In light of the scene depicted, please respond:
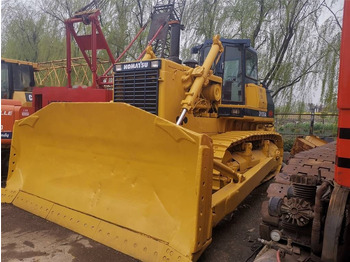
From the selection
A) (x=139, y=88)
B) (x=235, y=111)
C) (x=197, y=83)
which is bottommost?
(x=235, y=111)

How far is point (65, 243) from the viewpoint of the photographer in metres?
3.12

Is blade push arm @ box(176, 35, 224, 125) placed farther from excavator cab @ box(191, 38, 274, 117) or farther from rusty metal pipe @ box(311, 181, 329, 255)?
rusty metal pipe @ box(311, 181, 329, 255)

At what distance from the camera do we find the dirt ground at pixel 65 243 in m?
2.89

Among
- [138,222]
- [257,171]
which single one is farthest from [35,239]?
[257,171]

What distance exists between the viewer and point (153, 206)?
2945 mm

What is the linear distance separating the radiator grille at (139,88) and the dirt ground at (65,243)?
1.85m

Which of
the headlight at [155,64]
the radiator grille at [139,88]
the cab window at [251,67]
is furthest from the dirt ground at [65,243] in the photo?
the cab window at [251,67]

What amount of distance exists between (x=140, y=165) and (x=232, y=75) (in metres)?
3.51

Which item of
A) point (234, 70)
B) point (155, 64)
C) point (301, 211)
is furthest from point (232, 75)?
point (301, 211)

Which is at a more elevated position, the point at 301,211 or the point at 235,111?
the point at 235,111

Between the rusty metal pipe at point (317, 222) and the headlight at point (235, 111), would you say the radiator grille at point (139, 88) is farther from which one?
the rusty metal pipe at point (317, 222)

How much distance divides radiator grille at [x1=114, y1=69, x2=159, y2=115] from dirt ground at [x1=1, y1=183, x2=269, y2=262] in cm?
185

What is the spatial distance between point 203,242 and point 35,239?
5.87 feet

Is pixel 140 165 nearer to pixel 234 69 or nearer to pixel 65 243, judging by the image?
pixel 65 243
